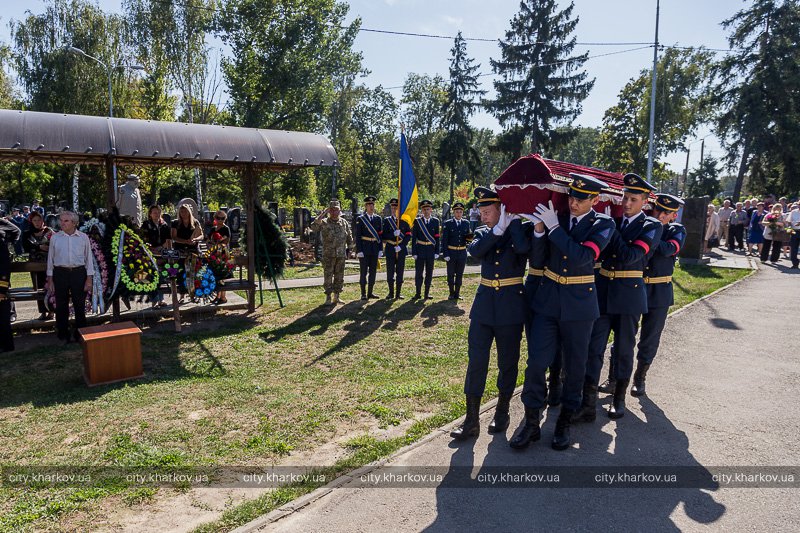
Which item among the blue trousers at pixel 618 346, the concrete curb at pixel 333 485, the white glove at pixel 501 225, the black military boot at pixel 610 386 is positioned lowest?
the concrete curb at pixel 333 485

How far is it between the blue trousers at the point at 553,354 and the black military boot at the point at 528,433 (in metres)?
0.09

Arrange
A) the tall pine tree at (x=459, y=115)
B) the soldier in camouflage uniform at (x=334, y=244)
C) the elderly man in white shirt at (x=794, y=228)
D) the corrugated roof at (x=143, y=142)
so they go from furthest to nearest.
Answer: the tall pine tree at (x=459, y=115) → the elderly man in white shirt at (x=794, y=228) → the soldier in camouflage uniform at (x=334, y=244) → the corrugated roof at (x=143, y=142)

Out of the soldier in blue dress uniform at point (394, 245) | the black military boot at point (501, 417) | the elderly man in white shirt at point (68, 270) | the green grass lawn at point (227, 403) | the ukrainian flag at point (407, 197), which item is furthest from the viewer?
the soldier in blue dress uniform at point (394, 245)

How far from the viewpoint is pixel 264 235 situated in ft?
35.9

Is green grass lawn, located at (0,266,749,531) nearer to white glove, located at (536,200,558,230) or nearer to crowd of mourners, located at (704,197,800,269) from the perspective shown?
white glove, located at (536,200,558,230)

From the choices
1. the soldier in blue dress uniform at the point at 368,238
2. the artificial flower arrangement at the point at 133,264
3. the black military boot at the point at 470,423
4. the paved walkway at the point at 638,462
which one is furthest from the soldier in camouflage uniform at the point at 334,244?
the black military boot at the point at 470,423

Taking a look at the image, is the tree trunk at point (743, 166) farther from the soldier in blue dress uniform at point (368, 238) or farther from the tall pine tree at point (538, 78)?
the soldier in blue dress uniform at point (368, 238)

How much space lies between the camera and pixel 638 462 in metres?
4.09

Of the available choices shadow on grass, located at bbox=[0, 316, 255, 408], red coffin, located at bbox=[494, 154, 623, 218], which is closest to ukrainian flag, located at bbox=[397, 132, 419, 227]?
shadow on grass, located at bbox=[0, 316, 255, 408]

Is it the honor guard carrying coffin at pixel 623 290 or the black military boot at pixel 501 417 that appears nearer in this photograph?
the black military boot at pixel 501 417

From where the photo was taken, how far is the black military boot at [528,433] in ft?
13.9

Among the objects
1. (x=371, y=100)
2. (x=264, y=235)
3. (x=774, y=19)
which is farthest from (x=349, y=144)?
(x=264, y=235)

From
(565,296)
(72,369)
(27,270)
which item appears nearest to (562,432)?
(565,296)

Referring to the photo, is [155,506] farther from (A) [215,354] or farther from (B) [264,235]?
(B) [264,235]
